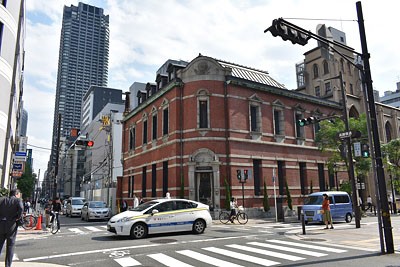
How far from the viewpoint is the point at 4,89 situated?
20250mm

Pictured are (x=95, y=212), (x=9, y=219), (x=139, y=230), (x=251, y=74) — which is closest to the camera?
(x=9, y=219)

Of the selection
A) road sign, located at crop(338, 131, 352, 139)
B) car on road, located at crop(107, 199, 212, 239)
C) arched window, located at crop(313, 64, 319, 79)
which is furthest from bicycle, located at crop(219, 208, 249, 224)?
arched window, located at crop(313, 64, 319, 79)

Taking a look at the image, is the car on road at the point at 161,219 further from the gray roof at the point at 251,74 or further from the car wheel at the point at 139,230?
the gray roof at the point at 251,74

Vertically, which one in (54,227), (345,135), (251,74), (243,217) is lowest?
(243,217)

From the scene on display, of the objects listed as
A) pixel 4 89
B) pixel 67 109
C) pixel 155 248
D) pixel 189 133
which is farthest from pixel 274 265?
pixel 67 109

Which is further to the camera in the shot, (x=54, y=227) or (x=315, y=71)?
(x=315, y=71)

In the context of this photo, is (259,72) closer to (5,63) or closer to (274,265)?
(5,63)

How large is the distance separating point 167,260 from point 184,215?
17.8 ft

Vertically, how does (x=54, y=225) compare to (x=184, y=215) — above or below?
below

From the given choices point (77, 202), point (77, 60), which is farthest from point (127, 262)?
point (77, 60)

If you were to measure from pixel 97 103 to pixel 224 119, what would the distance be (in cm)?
10000

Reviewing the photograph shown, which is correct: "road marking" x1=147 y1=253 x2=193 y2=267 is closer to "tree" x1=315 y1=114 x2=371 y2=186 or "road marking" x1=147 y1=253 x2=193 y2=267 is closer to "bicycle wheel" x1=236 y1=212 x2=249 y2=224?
"bicycle wheel" x1=236 y1=212 x2=249 y2=224

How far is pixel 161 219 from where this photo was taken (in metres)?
13.7

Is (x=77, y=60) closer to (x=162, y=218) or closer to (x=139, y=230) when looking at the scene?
(x=162, y=218)
